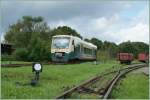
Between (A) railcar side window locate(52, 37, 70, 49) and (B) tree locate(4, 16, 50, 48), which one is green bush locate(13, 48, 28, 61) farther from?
(B) tree locate(4, 16, 50, 48)

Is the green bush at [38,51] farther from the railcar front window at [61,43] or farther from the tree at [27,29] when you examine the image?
the tree at [27,29]

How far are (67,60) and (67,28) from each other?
78303mm

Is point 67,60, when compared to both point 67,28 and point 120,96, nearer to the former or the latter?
point 120,96

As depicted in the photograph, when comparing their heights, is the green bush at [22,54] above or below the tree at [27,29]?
below

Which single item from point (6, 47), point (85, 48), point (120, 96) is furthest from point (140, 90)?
point (6, 47)

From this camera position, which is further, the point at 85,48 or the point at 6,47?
the point at 6,47

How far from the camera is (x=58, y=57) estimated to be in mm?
46812

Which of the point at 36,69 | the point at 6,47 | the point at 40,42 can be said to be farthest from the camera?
the point at 6,47

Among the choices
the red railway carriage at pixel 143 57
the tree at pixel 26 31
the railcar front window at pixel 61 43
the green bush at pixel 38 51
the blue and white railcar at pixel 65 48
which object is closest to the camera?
the blue and white railcar at pixel 65 48

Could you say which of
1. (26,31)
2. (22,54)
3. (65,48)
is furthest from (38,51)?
(26,31)

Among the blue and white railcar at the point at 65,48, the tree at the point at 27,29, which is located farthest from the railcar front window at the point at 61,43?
the tree at the point at 27,29

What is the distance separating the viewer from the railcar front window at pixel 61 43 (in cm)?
4606

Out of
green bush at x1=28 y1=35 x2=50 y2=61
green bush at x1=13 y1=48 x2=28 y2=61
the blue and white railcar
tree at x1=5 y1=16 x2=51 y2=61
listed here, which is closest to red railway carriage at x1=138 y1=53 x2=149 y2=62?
green bush at x1=28 y1=35 x2=50 y2=61

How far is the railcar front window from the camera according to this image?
46062 mm
